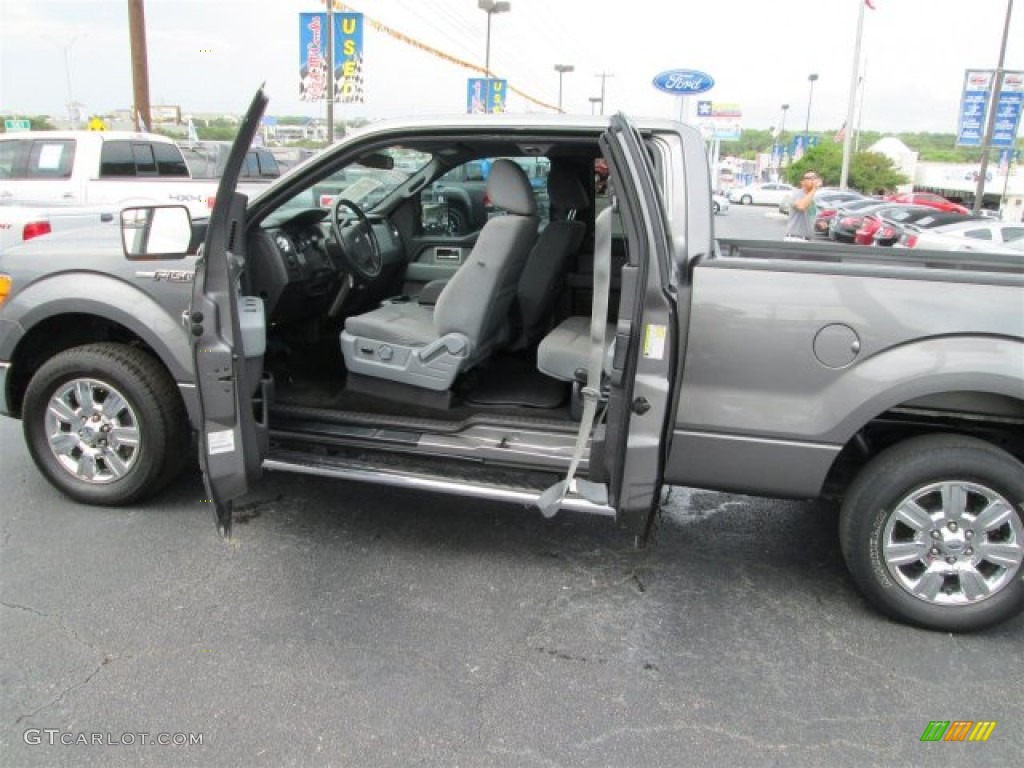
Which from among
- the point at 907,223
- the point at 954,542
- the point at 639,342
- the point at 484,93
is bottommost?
the point at 954,542

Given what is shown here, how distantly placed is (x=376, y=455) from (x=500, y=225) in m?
1.26

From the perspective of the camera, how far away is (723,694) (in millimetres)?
2764

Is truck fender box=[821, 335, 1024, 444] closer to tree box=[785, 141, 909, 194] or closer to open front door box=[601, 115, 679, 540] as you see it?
open front door box=[601, 115, 679, 540]

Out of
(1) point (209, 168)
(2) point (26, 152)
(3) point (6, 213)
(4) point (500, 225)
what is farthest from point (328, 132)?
(4) point (500, 225)

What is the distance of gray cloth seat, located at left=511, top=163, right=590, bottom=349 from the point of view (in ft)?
14.4

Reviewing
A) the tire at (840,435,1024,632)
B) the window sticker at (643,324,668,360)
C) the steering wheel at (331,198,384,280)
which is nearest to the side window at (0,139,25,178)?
the steering wheel at (331,198,384,280)

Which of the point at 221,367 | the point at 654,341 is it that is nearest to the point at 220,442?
the point at 221,367

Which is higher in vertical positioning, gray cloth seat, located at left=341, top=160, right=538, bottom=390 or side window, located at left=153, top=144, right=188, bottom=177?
side window, located at left=153, top=144, right=188, bottom=177

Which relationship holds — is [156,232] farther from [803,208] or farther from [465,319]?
[803,208]

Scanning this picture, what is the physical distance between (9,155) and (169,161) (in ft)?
7.15

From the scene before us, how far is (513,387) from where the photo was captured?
171 inches

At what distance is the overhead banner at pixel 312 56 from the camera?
17266mm
